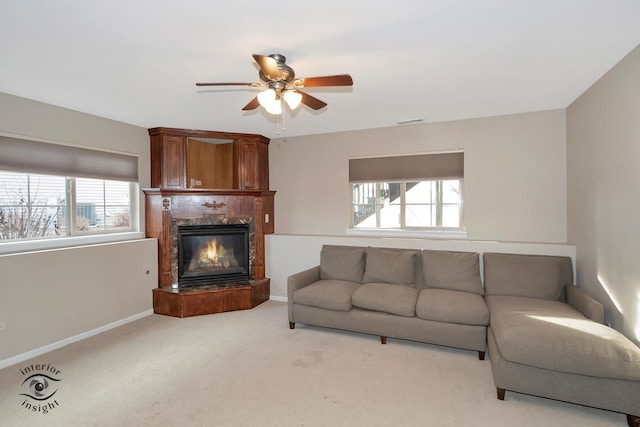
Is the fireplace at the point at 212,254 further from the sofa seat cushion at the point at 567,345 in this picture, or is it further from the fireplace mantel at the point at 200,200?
the sofa seat cushion at the point at 567,345

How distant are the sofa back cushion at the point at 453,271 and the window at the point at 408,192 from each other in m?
0.69

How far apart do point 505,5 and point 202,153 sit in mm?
4224

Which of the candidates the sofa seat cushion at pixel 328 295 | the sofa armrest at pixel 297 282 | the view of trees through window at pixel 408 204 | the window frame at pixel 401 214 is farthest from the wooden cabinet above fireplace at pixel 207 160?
the sofa seat cushion at pixel 328 295

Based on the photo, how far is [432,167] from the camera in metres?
4.34

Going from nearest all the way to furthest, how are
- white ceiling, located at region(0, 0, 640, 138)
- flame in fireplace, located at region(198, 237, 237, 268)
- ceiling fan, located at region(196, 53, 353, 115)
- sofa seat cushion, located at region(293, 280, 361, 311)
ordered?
white ceiling, located at region(0, 0, 640, 138) → ceiling fan, located at region(196, 53, 353, 115) → sofa seat cushion, located at region(293, 280, 361, 311) → flame in fireplace, located at region(198, 237, 237, 268)

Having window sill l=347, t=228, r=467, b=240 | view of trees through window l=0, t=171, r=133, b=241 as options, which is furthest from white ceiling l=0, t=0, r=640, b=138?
window sill l=347, t=228, r=467, b=240

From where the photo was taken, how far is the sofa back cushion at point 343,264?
13.4ft

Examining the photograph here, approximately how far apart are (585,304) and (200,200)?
4622mm

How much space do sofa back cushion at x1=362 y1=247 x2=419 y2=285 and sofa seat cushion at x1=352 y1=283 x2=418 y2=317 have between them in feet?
0.50

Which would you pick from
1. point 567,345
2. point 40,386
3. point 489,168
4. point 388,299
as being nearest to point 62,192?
point 40,386

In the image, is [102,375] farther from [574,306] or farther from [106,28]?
[574,306]

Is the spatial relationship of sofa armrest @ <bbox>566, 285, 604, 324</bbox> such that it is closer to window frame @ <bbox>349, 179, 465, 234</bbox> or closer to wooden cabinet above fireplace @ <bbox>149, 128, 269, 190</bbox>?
window frame @ <bbox>349, 179, 465, 234</bbox>

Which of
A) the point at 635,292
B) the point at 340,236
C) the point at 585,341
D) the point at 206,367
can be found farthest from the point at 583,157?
the point at 206,367

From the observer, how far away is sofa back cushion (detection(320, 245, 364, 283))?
409 cm
